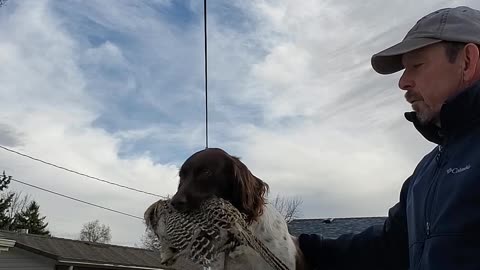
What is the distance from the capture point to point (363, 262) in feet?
7.55

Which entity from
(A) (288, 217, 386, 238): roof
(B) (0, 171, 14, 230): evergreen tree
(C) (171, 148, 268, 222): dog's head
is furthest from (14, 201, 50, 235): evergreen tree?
(C) (171, 148, 268, 222): dog's head

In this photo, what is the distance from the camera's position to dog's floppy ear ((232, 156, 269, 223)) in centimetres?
226

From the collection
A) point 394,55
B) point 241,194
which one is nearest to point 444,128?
point 394,55

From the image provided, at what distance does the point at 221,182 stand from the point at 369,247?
25.7 inches

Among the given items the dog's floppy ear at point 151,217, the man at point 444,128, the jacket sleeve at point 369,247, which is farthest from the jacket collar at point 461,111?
the dog's floppy ear at point 151,217

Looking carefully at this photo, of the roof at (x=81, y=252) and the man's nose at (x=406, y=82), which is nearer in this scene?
the man's nose at (x=406, y=82)

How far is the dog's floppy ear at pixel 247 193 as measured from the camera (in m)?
2.26

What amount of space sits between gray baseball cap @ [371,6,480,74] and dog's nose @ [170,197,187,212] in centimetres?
88

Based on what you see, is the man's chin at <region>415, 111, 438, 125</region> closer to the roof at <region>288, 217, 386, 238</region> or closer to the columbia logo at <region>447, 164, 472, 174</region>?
the columbia logo at <region>447, 164, 472, 174</region>

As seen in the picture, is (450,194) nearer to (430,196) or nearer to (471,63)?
(430,196)

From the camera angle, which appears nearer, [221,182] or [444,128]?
[444,128]

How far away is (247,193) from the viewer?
2.29 metres

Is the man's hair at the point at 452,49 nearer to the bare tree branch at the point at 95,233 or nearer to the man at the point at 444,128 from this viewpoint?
the man at the point at 444,128

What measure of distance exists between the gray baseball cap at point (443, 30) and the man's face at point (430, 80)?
0.10 ft
